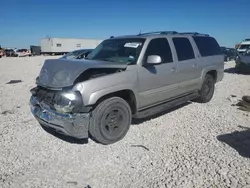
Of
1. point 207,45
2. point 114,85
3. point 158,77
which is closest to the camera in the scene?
point 114,85

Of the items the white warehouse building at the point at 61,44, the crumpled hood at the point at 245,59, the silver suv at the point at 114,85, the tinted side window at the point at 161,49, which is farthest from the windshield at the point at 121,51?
the white warehouse building at the point at 61,44

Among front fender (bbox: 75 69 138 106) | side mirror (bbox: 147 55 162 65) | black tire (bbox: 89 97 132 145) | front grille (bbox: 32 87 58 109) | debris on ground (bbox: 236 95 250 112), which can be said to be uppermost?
side mirror (bbox: 147 55 162 65)

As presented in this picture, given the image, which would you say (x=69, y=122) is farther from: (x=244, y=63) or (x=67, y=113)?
(x=244, y=63)

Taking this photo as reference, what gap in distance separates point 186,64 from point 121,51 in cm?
174

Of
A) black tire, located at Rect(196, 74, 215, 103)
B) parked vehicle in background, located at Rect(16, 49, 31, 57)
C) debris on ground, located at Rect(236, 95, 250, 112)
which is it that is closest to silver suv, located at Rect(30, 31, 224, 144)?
black tire, located at Rect(196, 74, 215, 103)

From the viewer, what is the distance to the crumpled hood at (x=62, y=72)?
12.5 ft

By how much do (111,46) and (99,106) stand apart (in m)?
1.89

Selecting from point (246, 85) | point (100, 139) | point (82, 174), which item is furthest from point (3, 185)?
point (246, 85)

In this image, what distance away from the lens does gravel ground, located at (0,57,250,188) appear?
3.13m

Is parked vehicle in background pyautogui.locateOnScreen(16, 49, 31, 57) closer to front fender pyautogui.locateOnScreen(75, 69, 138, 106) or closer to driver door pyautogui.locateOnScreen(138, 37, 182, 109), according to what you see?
driver door pyautogui.locateOnScreen(138, 37, 182, 109)

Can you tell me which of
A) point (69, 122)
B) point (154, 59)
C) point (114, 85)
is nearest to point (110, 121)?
point (114, 85)

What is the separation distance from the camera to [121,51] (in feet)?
16.2

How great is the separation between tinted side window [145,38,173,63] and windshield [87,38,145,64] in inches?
8.1

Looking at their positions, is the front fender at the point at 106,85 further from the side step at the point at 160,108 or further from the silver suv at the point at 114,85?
the side step at the point at 160,108
